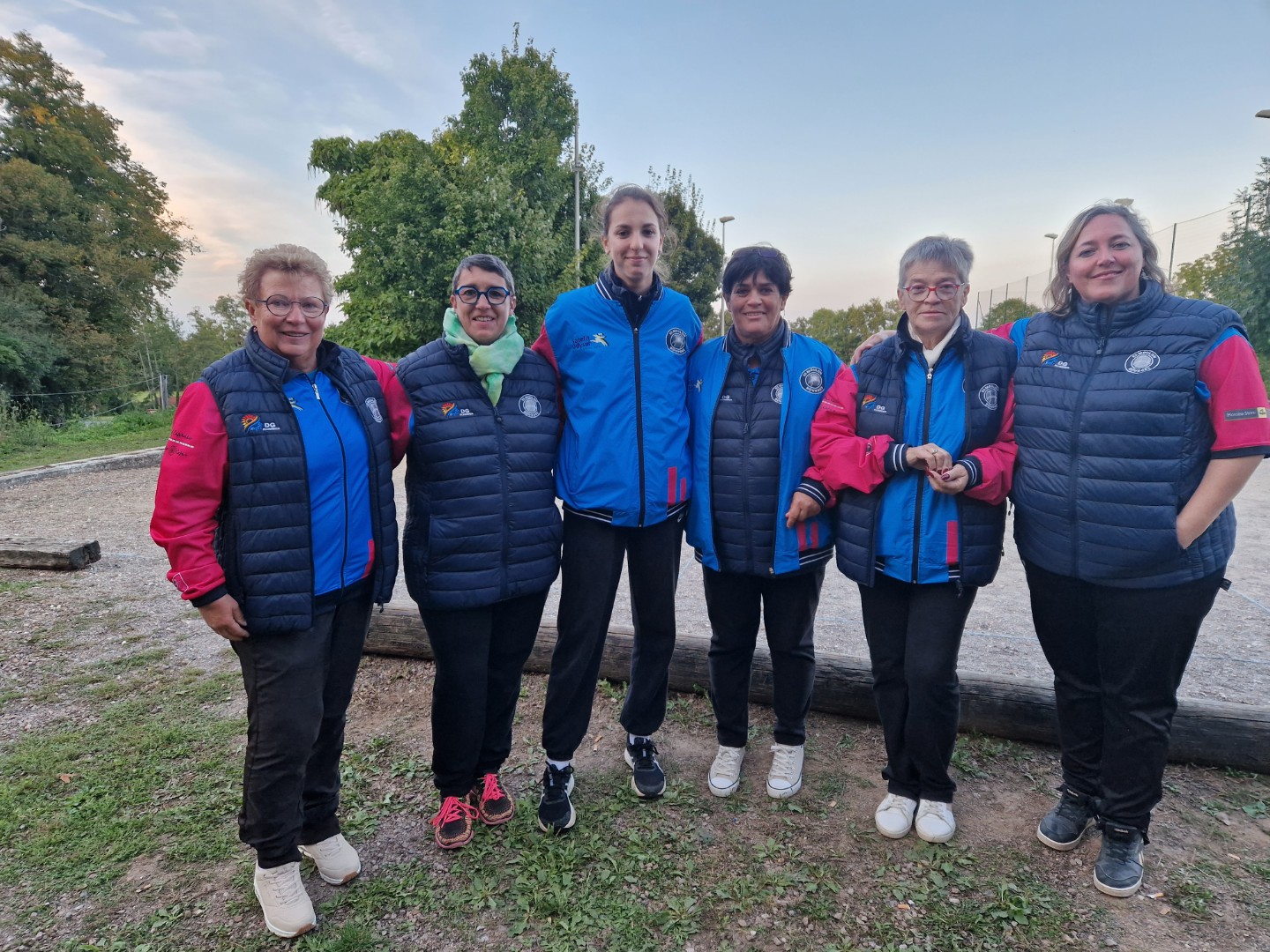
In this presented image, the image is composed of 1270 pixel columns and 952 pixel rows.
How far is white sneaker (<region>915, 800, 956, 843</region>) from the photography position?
262cm

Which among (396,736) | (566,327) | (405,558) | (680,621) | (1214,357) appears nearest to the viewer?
(1214,357)

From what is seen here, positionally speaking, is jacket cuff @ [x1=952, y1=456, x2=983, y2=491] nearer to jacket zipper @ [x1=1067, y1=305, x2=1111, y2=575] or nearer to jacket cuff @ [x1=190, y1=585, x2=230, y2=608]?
A: jacket zipper @ [x1=1067, y1=305, x2=1111, y2=575]

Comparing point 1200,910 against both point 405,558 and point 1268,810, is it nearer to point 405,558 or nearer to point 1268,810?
point 1268,810

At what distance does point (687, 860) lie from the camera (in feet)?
8.42

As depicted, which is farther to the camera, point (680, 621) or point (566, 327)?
point (680, 621)

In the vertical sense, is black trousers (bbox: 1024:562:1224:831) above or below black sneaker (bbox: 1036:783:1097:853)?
above

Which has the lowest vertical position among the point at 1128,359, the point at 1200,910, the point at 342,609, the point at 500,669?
the point at 1200,910

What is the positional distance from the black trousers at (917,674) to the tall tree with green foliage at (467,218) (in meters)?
13.6

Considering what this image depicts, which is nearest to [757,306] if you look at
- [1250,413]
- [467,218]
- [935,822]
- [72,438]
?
[1250,413]

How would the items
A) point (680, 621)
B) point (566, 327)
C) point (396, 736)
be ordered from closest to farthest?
point (566, 327) → point (396, 736) → point (680, 621)

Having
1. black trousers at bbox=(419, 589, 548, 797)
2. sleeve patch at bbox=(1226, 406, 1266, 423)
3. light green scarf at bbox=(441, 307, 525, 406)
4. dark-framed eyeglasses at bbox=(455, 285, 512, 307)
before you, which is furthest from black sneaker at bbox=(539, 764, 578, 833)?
sleeve patch at bbox=(1226, 406, 1266, 423)

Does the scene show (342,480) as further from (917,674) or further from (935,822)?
(935,822)

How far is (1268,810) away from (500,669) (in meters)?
3.06

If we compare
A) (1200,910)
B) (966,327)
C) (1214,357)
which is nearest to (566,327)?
(966,327)
